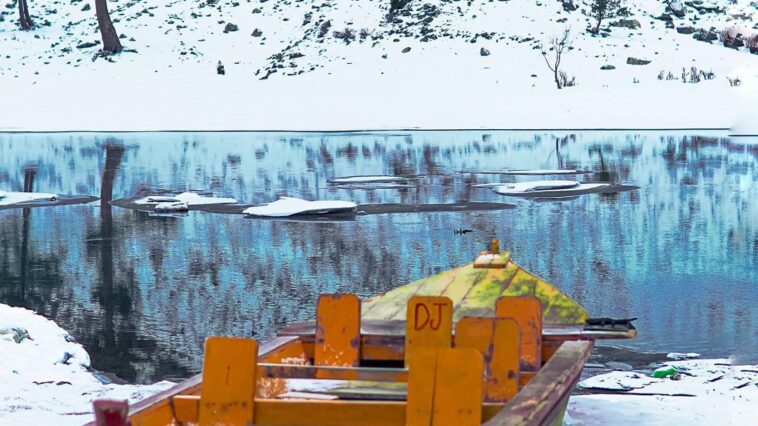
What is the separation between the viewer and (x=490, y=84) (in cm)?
4891

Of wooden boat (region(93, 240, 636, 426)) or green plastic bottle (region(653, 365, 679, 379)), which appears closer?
wooden boat (region(93, 240, 636, 426))

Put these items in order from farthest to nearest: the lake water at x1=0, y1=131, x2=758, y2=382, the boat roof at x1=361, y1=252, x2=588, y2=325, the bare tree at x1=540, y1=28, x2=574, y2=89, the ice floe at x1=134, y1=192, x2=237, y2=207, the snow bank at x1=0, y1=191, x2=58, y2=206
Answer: the bare tree at x1=540, y1=28, x2=574, y2=89 → the snow bank at x1=0, y1=191, x2=58, y2=206 → the ice floe at x1=134, y1=192, x2=237, y2=207 → the lake water at x1=0, y1=131, x2=758, y2=382 → the boat roof at x1=361, y1=252, x2=588, y2=325

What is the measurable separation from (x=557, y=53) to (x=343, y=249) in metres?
35.2

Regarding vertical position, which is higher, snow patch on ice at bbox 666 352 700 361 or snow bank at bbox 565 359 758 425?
snow patch on ice at bbox 666 352 700 361

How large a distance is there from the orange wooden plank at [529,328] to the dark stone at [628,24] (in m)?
51.5

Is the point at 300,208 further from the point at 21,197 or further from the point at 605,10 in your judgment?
the point at 605,10

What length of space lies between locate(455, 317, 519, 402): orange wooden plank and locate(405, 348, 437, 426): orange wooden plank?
3.23 ft

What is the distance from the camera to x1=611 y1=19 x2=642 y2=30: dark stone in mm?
56125

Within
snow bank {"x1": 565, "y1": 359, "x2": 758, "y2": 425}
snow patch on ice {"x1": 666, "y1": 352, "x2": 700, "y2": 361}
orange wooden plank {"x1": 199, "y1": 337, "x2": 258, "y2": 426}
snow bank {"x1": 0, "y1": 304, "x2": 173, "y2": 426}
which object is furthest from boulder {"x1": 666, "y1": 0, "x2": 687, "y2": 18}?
orange wooden plank {"x1": 199, "y1": 337, "x2": 258, "y2": 426}

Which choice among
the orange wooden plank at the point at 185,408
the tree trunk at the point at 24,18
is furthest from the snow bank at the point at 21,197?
the tree trunk at the point at 24,18

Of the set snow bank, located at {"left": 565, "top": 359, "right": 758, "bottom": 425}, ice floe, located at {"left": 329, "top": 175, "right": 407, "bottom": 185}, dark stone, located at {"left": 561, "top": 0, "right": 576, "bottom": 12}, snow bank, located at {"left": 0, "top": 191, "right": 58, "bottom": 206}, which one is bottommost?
snow bank, located at {"left": 565, "top": 359, "right": 758, "bottom": 425}

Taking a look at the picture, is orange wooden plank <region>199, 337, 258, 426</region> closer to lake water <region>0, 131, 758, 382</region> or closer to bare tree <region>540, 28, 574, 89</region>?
lake water <region>0, 131, 758, 382</region>

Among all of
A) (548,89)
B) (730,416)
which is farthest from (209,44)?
(730,416)

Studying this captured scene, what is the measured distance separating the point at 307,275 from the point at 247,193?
930 cm
